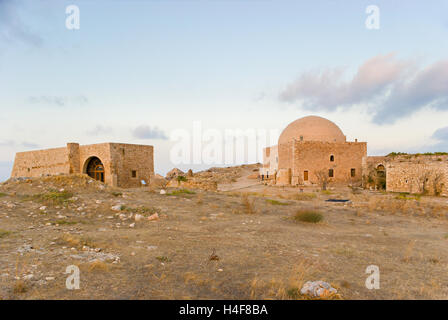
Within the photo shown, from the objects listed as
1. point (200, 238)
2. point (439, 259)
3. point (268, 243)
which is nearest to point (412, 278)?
point (439, 259)

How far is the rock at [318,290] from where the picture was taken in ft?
9.57

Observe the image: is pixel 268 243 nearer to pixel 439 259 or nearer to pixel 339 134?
pixel 439 259

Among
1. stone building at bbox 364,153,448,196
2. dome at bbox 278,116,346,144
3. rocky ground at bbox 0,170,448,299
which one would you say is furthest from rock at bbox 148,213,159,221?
dome at bbox 278,116,346,144

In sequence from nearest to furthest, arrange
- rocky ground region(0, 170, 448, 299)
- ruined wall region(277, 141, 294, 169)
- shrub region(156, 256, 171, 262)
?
rocky ground region(0, 170, 448, 299) < shrub region(156, 256, 171, 262) < ruined wall region(277, 141, 294, 169)

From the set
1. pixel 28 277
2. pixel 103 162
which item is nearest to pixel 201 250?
pixel 28 277

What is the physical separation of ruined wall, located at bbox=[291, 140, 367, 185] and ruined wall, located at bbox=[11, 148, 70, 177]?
2038cm

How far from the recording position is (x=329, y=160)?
1024 inches

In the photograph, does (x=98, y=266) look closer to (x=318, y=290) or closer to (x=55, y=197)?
(x=318, y=290)

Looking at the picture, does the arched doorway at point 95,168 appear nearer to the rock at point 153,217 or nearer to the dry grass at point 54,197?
the dry grass at point 54,197

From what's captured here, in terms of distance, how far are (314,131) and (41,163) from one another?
26.4 m

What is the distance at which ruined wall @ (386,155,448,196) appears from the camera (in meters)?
17.4

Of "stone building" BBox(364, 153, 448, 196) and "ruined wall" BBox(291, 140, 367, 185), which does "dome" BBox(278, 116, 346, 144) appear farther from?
"stone building" BBox(364, 153, 448, 196)

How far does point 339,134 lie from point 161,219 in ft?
86.6
